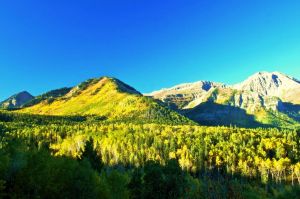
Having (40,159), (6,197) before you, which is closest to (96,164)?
(40,159)

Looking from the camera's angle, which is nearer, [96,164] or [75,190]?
[75,190]

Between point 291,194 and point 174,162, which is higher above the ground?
point 174,162

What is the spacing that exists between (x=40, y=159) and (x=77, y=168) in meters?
11.4

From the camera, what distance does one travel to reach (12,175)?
47.3 metres

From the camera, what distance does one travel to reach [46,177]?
5106cm

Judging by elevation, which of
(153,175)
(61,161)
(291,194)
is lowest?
(291,194)

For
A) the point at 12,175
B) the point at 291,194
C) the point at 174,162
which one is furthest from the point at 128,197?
the point at 291,194

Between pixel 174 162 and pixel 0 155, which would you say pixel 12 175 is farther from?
pixel 174 162

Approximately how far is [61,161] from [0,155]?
16.2 m

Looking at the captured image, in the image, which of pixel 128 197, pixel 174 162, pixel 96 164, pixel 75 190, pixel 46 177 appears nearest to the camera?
pixel 46 177

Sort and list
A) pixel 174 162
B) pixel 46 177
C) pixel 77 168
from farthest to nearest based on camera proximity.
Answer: pixel 174 162
pixel 77 168
pixel 46 177

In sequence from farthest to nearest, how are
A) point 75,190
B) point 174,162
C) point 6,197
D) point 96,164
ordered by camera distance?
point 96,164 < point 174,162 < point 75,190 < point 6,197

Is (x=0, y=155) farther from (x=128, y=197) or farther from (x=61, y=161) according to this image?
(x=128, y=197)

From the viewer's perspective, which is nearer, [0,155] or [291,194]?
[0,155]
